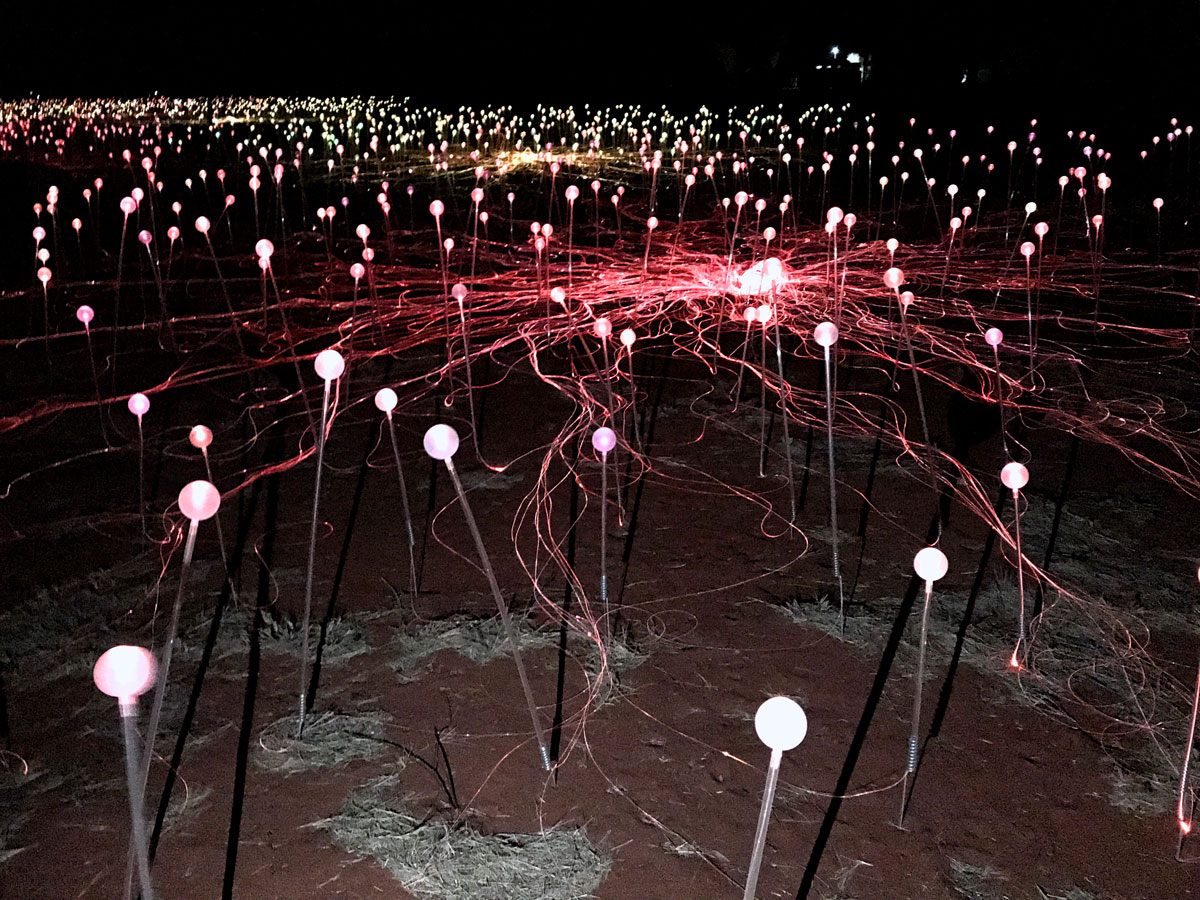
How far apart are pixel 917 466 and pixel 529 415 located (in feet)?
6.95

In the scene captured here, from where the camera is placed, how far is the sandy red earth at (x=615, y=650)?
2.38 meters

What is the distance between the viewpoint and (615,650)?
318cm

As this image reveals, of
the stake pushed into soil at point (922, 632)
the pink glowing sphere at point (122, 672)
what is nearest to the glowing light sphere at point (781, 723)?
the stake pushed into soil at point (922, 632)

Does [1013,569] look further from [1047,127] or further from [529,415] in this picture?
[1047,127]

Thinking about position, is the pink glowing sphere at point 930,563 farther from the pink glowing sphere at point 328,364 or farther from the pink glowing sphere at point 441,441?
the pink glowing sphere at point 328,364

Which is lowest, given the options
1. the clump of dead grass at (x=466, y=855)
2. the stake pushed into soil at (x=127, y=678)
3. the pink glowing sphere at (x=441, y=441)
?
the clump of dead grass at (x=466, y=855)

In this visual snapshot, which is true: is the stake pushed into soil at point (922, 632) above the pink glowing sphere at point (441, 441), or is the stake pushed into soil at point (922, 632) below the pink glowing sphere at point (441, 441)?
below

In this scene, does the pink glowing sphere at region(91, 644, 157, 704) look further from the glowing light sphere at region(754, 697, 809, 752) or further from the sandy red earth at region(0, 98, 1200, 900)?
the glowing light sphere at region(754, 697, 809, 752)

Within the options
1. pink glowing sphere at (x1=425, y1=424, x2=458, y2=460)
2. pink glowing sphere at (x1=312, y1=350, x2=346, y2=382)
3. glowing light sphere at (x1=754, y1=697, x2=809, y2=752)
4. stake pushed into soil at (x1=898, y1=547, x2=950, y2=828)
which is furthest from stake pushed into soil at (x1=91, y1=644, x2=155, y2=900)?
stake pushed into soil at (x1=898, y1=547, x2=950, y2=828)

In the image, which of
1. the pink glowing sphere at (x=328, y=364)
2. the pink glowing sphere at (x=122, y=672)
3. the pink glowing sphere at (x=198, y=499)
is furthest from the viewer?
the pink glowing sphere at (x=328, y=364)

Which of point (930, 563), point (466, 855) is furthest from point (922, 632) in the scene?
point (466, 855)

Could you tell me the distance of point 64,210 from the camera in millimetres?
11133

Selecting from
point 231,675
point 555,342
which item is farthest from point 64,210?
point 231,675

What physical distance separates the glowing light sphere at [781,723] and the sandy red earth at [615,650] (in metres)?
0.89
